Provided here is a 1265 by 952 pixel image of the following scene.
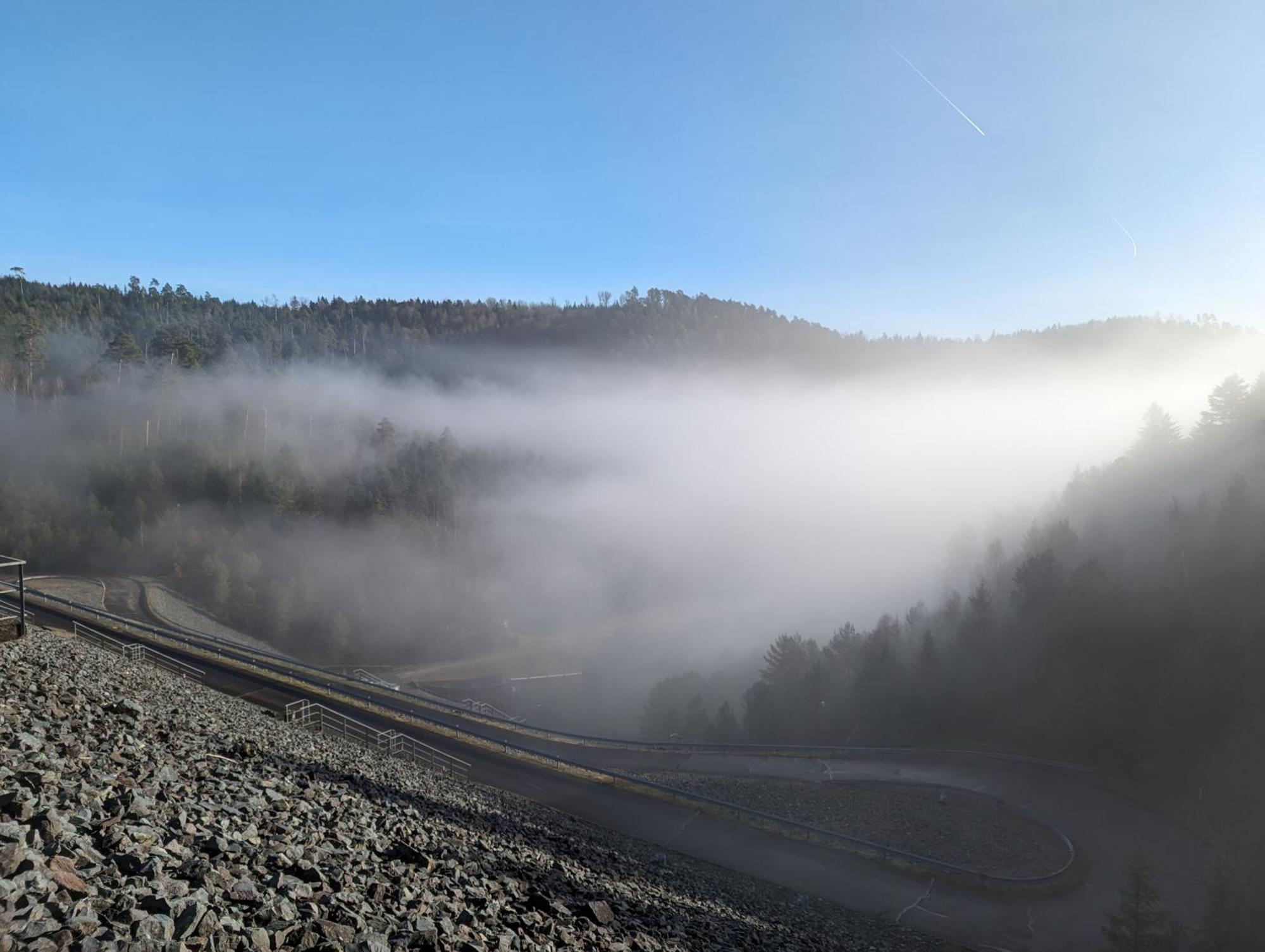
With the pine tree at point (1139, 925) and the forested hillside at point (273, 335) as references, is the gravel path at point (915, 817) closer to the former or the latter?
the pine tree at point (1139, 925)

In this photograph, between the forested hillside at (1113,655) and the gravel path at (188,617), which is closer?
the forested hillside at (1113,655)

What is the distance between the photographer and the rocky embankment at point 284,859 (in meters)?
6.52

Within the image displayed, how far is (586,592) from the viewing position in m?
97.8

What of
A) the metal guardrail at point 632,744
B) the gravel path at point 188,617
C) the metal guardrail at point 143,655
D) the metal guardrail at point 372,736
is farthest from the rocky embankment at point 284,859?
the gravel path at point 188,617

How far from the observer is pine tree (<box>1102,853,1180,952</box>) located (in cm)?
1417

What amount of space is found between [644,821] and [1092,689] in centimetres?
2269

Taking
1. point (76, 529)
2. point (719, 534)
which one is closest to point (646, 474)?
point (719, 534)

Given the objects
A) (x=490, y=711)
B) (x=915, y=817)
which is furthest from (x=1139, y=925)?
(x=490, y=711)

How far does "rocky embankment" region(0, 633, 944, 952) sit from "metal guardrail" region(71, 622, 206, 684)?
949 cm

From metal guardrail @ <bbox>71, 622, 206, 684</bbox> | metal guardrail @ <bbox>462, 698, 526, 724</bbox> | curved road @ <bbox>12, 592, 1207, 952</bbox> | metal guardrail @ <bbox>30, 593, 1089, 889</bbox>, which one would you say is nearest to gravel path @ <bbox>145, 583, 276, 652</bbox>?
metal guardrail @ <bbox>30, 593, 1089, 889</bbox>

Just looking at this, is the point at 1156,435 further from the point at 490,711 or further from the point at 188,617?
the point at 188,617

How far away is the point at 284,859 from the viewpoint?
870 cm

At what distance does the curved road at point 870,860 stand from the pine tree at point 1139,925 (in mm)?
1789

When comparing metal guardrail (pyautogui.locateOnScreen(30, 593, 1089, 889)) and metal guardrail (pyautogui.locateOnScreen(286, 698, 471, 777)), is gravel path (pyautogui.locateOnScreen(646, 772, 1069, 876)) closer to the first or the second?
metal guardrail (pyautogui.locateOnScreen(30, 593, 1089, 889))
